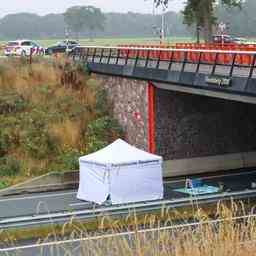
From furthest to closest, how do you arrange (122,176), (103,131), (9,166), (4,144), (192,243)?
1. (103,131)
2. (4,144)
3. (9,166)
4. (122,176)
5. (192,243)

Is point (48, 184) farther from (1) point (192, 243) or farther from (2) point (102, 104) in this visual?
(1) point (192, 243)

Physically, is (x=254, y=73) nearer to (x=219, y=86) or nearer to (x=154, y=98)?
(x=219, y=86)

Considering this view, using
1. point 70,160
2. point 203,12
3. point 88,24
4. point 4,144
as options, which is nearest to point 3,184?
point 4,144

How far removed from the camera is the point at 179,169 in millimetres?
33469

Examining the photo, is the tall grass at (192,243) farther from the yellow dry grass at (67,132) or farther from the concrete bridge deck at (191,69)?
the yellow dry grass at (67,132)

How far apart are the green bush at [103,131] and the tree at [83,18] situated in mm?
103617

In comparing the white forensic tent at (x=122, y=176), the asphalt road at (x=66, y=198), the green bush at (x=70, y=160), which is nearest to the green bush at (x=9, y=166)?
the green bush at (x=70, y=160)

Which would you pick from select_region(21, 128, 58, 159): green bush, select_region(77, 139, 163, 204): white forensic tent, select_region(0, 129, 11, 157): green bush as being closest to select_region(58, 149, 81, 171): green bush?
select_region(21, 128, 58, 159): green bush

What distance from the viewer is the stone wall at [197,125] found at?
32656 millimetres

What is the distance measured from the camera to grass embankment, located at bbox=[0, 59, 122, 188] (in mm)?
33250

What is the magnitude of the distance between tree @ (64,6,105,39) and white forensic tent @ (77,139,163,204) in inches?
4461

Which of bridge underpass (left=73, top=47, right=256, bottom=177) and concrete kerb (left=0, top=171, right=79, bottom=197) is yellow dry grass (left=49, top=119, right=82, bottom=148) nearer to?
bridge underpass (left=73, top=47, right=256, bottom=177)

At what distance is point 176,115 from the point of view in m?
32.6

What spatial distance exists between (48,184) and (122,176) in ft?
23.0
